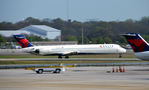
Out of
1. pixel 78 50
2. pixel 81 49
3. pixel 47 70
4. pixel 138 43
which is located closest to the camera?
pixel 47 70

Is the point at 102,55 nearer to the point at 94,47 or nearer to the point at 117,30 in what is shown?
the point at 94,47

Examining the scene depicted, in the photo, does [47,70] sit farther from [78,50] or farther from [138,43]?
[78,50]

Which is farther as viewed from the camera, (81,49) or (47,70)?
(81,49)

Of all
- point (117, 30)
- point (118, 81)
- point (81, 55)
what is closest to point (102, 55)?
point (81, 55)

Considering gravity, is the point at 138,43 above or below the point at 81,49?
above

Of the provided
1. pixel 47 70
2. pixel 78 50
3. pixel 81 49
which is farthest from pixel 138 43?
pixel 78 50

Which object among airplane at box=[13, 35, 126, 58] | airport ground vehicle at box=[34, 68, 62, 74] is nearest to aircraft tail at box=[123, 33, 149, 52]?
airport ground vehicle at box=[34, 68, 62, 74]

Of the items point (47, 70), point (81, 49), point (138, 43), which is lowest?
point (47, 70)

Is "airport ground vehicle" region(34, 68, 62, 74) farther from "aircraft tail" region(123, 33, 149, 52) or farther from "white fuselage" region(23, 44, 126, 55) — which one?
"white fuselage" region(23, 44, 126, 55)

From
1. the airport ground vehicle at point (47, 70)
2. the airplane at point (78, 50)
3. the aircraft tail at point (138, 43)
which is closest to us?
the airport ground vehicle at point (47, 70)

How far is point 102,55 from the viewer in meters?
99.8

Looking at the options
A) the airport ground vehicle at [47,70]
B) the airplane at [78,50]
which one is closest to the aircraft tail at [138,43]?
the airport ground vehicle at [47,70]

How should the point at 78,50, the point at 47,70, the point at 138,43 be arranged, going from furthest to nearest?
1. the point at 78,50
2. the point at 138,43
3. the point at 47,70

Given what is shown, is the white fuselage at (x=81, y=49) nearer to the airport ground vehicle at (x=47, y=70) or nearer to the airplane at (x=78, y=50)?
the airplane at (x=78, y=50)
